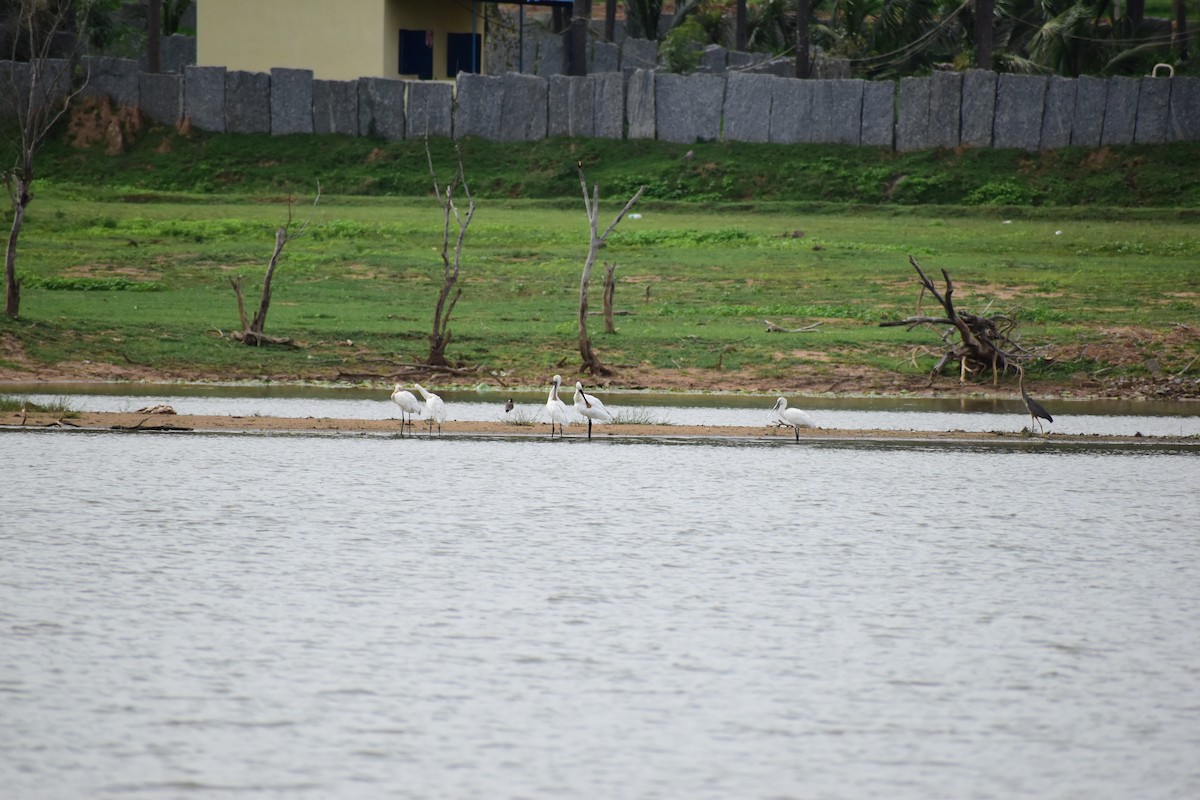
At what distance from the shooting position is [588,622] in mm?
12117

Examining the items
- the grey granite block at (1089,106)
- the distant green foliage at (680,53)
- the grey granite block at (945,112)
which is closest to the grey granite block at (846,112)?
the grey granite block at (945,112)

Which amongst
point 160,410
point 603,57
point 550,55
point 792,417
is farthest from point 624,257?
point 550,55

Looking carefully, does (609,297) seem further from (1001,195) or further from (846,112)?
(846,112)

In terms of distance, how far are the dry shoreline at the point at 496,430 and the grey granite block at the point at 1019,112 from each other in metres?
20.4

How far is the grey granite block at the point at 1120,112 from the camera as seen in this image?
39.5 metres

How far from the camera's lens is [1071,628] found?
12102 mm

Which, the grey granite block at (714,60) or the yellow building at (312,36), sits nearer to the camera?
the yellow building at (312,36)

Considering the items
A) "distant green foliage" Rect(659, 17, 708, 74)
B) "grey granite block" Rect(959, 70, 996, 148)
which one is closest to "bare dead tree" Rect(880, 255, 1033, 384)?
"grey granite block" Rect(959, 70, 996, 148)

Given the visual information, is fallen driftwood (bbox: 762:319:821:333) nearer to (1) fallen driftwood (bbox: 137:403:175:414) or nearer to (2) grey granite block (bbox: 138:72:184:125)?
(1) fallen driftwood (bbox: 137:403:175:414)

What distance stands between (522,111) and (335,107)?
15.2 ft

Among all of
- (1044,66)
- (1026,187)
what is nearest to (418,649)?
(1026,187)

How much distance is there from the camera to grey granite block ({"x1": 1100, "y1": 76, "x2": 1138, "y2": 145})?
1554 inches

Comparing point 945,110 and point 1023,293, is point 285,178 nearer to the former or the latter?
point 945,110

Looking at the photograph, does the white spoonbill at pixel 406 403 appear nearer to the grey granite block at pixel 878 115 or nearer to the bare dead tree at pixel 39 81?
the bare dead tree at pixel 39 81
